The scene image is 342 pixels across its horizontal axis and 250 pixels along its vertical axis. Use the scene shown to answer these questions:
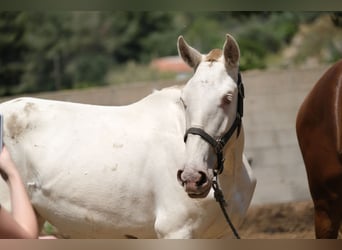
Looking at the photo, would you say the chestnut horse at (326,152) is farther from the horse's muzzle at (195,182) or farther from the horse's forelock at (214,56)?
the horse's muzzle at (195,182)

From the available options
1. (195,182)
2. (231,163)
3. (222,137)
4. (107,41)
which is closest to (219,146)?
(222,137)

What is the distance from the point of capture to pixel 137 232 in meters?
4.07

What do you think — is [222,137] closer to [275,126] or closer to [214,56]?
[214,56]

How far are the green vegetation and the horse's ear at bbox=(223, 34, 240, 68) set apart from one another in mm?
19156

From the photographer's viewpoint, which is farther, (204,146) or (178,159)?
(178,159)

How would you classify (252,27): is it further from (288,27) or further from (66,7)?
(66,7)

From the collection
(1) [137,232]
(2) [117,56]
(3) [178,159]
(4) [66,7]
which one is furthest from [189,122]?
(2) [117,56]

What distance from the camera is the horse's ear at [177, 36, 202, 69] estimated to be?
3793 millimetres

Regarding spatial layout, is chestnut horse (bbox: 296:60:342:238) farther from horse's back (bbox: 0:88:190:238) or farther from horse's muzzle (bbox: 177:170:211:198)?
horse's muzzle (bbox: 177:170:211:198)

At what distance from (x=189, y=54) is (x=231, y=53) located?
22 centimetres

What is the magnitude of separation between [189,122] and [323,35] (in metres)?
18.8

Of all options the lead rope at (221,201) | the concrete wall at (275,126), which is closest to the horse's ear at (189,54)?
the lead rope at (221,201)

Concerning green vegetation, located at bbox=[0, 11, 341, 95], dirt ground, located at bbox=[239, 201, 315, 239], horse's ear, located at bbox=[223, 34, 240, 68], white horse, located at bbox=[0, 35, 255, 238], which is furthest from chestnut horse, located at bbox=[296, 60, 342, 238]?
green vegetation, located at bbox=[0, 11, 341, 95]

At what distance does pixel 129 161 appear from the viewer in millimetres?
4055
